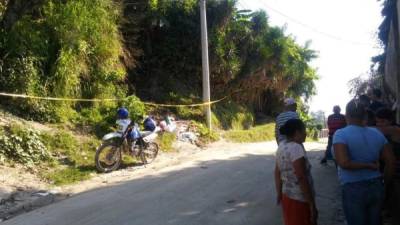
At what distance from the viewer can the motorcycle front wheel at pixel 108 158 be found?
11562 mm

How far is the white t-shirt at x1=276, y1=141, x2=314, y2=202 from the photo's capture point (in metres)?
4.87

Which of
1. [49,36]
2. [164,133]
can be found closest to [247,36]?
[164,133]

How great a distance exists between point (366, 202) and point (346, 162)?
1.42ft

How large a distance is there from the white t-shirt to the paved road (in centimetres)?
218

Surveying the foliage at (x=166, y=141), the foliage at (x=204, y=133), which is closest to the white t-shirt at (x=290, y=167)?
the foliage at (x=166, y=141)

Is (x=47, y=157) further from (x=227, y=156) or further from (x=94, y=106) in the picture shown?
(x=227, y=156)

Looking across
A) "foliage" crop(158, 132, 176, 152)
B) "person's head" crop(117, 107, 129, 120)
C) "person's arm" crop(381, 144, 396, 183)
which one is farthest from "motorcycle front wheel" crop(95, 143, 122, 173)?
"person's arm" crop(381, 144, 396, 183)

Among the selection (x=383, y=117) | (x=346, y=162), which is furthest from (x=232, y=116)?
(x=346, y=162)

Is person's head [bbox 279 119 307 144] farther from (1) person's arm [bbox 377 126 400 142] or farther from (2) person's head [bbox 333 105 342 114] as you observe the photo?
(2) person's head [bbox 333 105 342 114]

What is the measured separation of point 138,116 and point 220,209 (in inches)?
263

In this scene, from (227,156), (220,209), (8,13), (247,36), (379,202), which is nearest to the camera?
(379,202)

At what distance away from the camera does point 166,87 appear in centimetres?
2003

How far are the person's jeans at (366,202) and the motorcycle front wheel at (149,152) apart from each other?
8.63m

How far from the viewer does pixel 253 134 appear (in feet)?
72.3
